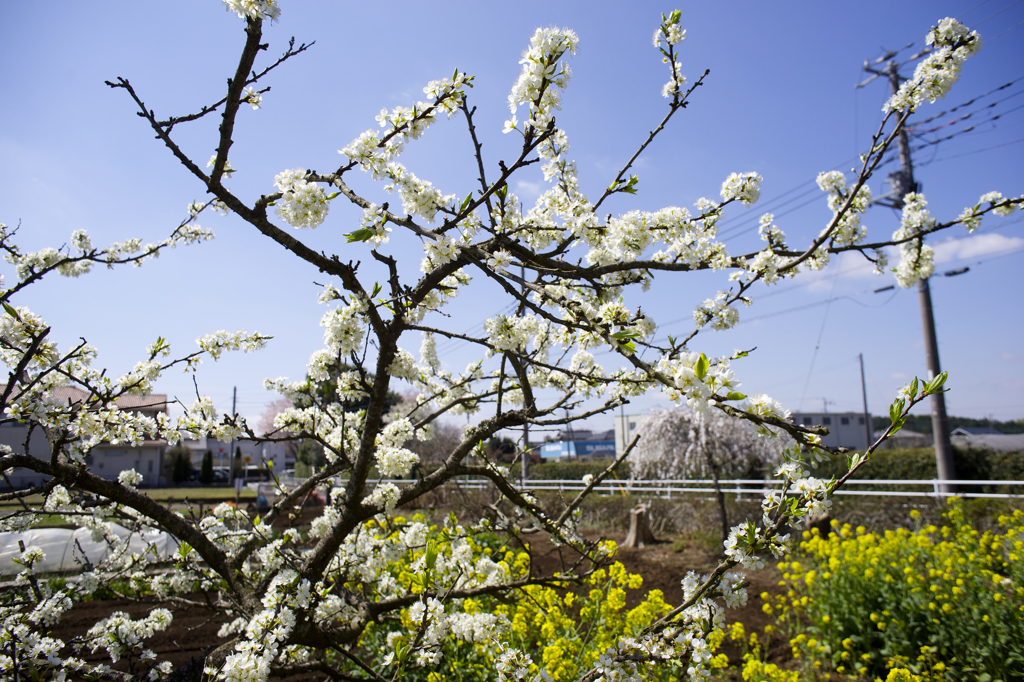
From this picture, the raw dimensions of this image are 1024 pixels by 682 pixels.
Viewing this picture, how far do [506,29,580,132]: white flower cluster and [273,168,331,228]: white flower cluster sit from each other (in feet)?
2.51

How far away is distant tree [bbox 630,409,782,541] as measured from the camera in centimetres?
1252

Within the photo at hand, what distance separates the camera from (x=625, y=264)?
2176 millimetres

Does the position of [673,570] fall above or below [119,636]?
below

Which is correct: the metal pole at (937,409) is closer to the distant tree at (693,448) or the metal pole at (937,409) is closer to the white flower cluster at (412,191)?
the distant tree at (693,448)

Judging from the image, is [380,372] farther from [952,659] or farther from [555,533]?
[952,659]

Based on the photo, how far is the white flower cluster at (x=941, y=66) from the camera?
2.83 metres

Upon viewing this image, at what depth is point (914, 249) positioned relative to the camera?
3256 millimetres

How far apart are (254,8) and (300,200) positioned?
0.62 meters

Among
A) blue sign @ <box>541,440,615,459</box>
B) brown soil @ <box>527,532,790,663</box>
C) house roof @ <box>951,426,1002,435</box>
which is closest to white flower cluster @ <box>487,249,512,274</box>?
brown soil @ <box>527,532,790,663</box>

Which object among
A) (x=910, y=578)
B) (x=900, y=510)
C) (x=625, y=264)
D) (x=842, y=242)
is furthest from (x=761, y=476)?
(x=625, y=264)

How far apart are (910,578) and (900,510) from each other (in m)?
6.25

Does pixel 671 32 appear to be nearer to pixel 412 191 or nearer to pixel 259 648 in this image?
pixel 412 191

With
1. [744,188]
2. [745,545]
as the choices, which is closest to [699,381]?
[745,545]

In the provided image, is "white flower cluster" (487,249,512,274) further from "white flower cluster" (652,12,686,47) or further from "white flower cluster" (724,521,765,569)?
"white flower cluster" (652,12,686,47)
